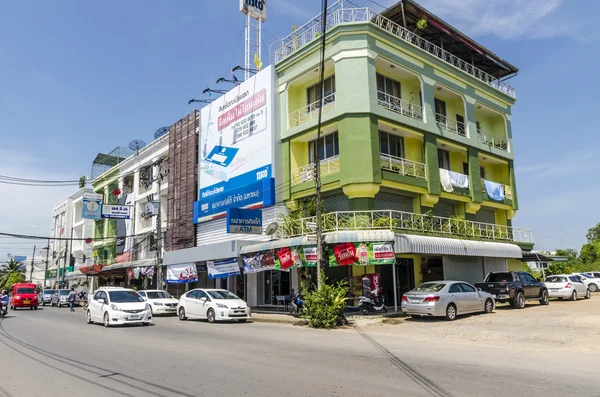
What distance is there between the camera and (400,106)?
27281mm

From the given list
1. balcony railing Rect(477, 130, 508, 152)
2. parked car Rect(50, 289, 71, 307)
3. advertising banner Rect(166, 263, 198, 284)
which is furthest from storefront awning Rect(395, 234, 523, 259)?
parked car Rect(50, 289, 71, 307)

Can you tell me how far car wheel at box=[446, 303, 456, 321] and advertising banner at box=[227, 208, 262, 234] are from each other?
12026 millimetres

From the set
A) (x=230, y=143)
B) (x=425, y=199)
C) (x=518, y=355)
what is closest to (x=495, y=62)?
(x=425, y=199)

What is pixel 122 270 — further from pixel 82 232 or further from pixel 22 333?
pixel 22 333

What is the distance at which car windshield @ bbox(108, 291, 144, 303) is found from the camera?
1900 cm

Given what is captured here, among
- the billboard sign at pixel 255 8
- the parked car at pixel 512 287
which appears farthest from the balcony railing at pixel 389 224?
the billboard sign at pixel 255 8

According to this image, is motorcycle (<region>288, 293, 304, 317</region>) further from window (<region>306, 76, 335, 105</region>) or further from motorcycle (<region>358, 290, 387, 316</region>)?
window (<region>306, 76, 335, 105</region>)

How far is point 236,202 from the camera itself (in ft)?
97.2

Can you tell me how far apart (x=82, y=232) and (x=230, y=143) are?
128 feet

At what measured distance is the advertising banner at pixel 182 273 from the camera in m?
30.7

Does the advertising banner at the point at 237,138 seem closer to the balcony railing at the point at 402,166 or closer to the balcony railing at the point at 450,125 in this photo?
the balcony railing at the point at 402,166

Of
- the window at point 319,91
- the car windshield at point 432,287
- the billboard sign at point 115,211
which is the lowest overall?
the car windshield at point 432,287

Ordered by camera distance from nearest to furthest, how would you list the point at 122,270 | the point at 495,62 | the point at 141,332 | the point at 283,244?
the point at 141,332 < the point at 283,244 < the point at 495,62 < the point at 122,270

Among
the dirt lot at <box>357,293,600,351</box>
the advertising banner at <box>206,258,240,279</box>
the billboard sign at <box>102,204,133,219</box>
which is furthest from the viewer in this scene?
the billboard sign at <box>102,204,133,219</box>
